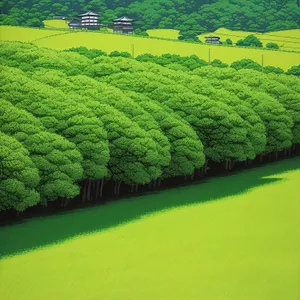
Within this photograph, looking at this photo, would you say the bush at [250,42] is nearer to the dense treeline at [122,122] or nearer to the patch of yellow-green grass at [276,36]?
the patch of yellow-green grass at [276,36]

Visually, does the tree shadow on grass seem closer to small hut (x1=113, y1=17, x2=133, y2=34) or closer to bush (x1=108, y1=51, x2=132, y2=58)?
bush (x1=108, y1=51, x2=132, y2=58)

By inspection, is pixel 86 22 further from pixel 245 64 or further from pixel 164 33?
pixel 245 64

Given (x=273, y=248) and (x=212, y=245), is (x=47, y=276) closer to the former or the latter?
(x=212, y=245)

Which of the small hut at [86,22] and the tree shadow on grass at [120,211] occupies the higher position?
the small hut at [86,22]

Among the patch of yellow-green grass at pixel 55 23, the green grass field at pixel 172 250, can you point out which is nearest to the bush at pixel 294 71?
the green grass field at pixel 172 250

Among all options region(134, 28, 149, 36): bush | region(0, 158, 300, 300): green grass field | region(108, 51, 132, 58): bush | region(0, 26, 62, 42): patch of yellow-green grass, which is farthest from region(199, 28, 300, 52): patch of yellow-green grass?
region(0, 26, 62, 42): patch of yellow-green grass

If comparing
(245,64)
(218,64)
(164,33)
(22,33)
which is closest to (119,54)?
(164,33)
